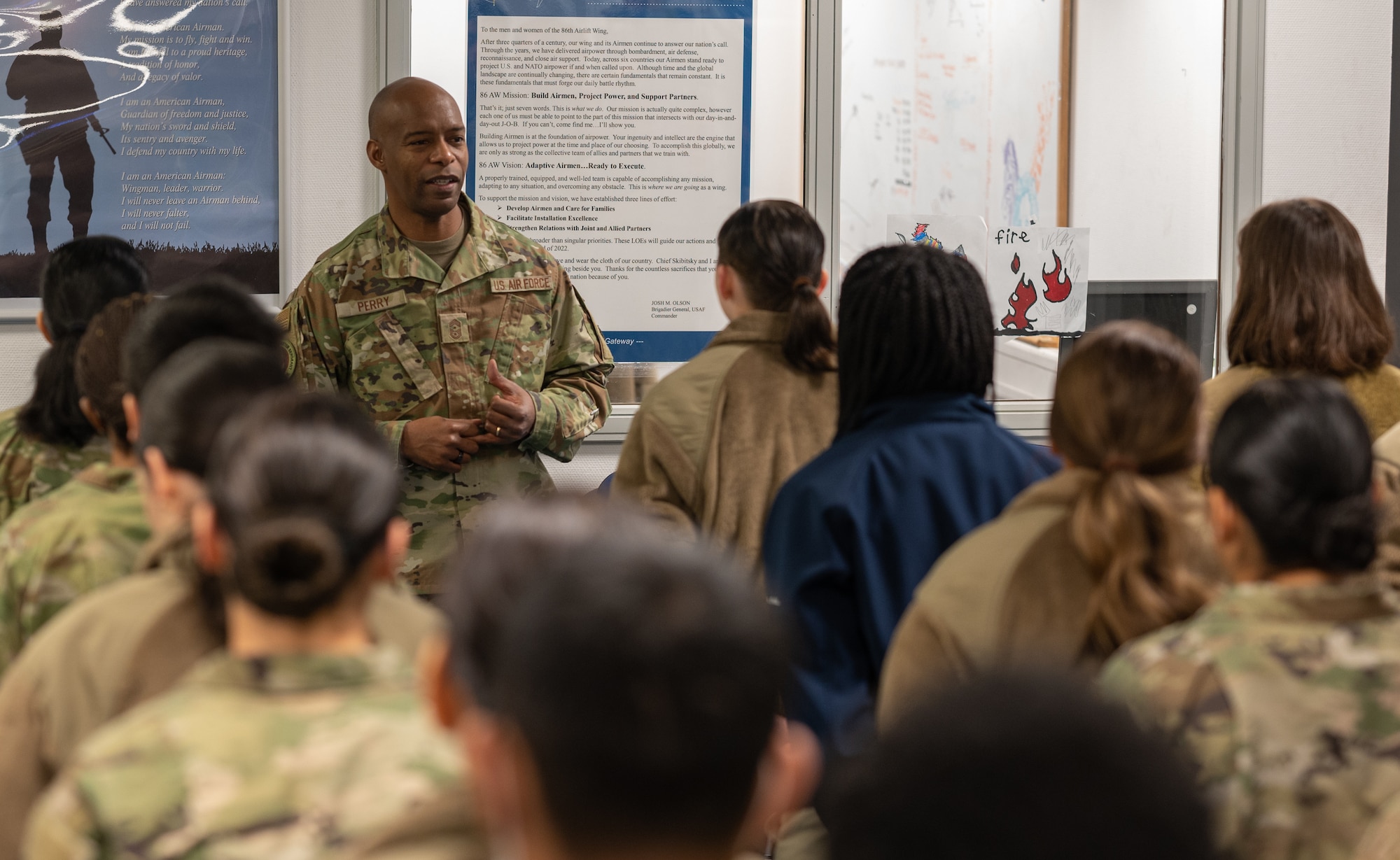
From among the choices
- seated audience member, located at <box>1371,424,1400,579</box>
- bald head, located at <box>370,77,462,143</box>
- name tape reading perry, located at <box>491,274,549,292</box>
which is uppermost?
bald head, located at <box>370,77,462,143</box>

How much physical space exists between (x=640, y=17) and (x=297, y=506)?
3.17 m

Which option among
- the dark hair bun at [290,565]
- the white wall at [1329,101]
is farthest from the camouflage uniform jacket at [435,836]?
the white wall at [1329,101]

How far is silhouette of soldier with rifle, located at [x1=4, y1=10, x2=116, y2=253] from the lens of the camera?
3658 mm

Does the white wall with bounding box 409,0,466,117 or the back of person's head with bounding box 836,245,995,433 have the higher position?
the white wall with bounding box 409,0,466,117

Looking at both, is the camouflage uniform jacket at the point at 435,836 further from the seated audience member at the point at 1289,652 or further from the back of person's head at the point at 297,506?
the seated audience member at the point at 1289,652

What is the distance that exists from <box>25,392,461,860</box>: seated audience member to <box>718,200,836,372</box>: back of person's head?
1.19 metres

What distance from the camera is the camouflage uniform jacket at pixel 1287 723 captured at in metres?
1.18

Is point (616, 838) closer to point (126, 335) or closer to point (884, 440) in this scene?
point (884, 440)

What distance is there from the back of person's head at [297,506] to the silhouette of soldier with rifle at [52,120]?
9.60 feet

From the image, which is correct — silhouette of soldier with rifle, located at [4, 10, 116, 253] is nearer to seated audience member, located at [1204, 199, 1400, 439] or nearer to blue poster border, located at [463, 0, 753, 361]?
blue poster border, located at [463, 0, 753, 361]

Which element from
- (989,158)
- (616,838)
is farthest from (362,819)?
(989,158)

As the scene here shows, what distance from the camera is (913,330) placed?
1.90 m

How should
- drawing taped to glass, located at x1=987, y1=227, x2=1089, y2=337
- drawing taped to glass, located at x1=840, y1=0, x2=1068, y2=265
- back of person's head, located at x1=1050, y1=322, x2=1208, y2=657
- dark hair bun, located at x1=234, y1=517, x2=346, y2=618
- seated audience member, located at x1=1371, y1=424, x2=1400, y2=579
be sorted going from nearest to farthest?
dark hair bun, located at x1=234, y1=517, x2=346, y2=618 < back of person's head, located at x1=1050, y1=322, x2=1208, y2=657 < seated audience member, located at x1=1371, y1=424, x2=1400, y2=579 < drawing taped to glass, located at x1=840, y1=0, x2=1068, y2=265 < drawing taped to glass, located at x1=987, y1=227, x2=1089, y2=337

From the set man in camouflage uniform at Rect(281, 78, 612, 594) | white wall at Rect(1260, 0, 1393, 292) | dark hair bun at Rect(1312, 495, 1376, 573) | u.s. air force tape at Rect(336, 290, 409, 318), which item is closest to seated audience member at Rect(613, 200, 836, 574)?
man in camouflage uniform at Rect(281, 78, 612, 594)
